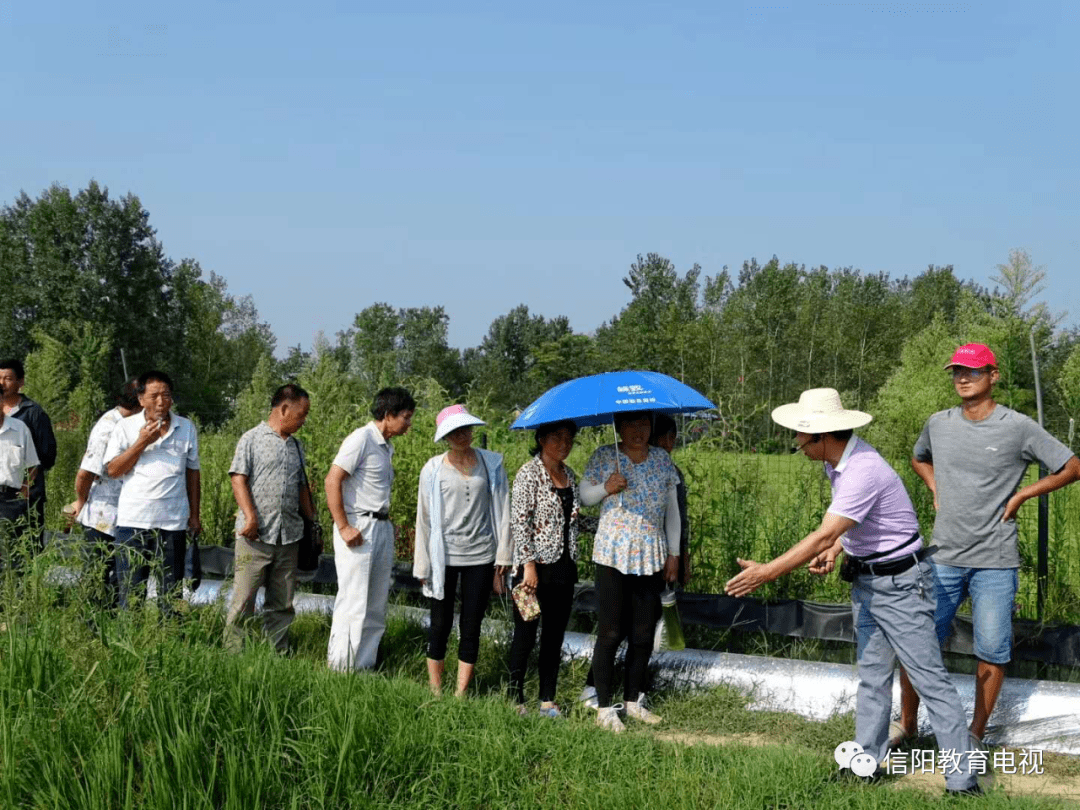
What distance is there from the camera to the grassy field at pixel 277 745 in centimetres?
342

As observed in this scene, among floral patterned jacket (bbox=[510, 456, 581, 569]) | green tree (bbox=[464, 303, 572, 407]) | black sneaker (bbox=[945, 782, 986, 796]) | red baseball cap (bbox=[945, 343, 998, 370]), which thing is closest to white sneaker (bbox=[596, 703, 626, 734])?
floral patterned jacket (bbox=[510, 456, 581, 569])

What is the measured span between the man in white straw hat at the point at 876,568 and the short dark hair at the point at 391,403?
2.19m

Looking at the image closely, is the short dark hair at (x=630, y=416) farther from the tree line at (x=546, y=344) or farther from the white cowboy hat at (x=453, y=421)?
the tree line at (x=546, y=344)

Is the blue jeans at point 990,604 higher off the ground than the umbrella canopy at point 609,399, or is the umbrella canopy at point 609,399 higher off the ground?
the umbrella canopy at point 609,399

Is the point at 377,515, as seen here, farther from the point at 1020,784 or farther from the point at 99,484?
the point at 1020,784

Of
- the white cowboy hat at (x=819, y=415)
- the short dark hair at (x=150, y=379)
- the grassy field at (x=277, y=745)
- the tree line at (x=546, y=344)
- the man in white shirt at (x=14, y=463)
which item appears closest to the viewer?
the grassy field at (x=277, y=745)

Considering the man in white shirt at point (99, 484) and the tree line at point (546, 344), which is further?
the tree line at point (546, 344)

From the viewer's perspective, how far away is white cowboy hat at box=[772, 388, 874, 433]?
14.1 ft

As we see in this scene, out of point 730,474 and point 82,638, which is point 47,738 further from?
point 730,474

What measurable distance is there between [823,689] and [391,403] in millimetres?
2827

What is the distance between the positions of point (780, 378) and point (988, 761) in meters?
34.7

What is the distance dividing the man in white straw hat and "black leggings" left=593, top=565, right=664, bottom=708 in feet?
3.50

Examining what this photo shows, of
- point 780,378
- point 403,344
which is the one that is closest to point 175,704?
point 780,378

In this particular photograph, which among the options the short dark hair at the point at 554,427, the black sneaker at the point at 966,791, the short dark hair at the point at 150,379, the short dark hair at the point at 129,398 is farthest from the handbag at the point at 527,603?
the short dark hair at the point at 129,398
